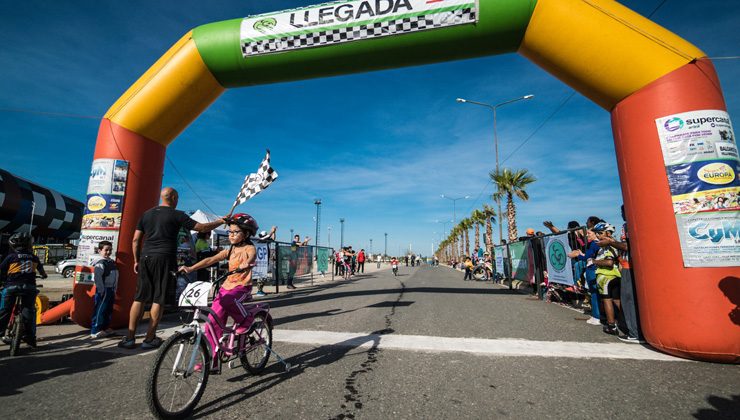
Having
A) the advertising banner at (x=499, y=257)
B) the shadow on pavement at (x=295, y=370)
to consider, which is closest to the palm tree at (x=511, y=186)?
the advertising banner at (x=499, y=257)

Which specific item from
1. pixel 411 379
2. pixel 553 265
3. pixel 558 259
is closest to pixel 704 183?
pixel 411 379

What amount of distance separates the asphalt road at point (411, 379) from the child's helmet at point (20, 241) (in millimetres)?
1460

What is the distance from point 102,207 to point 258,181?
3.65m

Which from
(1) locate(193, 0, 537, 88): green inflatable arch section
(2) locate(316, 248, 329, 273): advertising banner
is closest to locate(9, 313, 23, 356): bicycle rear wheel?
(1) locate(193, 0, 537, 88): green inflatable arch section

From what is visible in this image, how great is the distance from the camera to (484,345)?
4777 mm

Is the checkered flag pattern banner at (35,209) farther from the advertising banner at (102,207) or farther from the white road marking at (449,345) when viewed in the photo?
the white road marking at (449,345)

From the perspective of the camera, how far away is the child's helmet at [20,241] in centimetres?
489

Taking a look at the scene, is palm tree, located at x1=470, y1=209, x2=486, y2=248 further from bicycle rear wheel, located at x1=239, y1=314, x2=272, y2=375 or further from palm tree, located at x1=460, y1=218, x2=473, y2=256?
bicycle rear wheel, located at x1=239, y1=314, x2=272, y2=375

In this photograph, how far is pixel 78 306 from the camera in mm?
5891

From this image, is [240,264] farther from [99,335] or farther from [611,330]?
[611,330]

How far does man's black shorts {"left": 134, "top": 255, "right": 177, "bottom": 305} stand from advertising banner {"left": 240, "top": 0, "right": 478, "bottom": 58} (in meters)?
4.53

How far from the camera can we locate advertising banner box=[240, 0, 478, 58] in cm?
627

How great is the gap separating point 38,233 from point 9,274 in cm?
2868

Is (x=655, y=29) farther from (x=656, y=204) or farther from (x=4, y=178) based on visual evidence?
(x=4, y=178)
